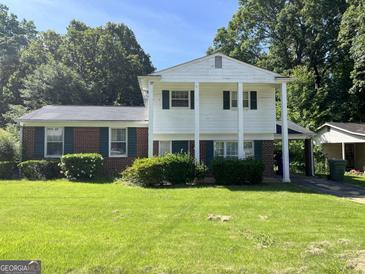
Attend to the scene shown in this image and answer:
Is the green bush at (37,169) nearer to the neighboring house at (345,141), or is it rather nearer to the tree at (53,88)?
the neighboring house at (345,141)

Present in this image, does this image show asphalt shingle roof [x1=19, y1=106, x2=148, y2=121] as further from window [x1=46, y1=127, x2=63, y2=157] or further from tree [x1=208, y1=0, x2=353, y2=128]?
tree [x1=208, y1=0, x2=353, y2=128]

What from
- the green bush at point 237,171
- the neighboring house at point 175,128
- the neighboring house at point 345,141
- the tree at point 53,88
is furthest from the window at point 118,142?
the tree at point 53,88

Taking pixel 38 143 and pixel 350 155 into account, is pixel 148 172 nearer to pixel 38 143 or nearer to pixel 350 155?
pixel 38 143

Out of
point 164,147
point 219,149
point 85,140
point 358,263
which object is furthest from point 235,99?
point 358,263

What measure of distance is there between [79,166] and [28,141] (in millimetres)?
3819

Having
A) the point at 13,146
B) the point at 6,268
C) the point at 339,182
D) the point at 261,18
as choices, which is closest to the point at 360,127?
the point at 339,182

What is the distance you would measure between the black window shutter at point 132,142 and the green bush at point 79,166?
246 cm

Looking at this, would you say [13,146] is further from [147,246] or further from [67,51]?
[67,51]

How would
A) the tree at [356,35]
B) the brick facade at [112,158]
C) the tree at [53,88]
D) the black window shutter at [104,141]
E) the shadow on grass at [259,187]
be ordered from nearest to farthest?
the shadow on grass at [259,187] < the brick facade at [112,158] < the black window shutter at [104,141] < the tree at [356,35] < the tree at [53,88]

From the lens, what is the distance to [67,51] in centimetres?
4488

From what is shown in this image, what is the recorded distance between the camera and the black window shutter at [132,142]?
20625 mm

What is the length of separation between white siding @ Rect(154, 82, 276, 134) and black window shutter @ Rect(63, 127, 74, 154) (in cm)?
462

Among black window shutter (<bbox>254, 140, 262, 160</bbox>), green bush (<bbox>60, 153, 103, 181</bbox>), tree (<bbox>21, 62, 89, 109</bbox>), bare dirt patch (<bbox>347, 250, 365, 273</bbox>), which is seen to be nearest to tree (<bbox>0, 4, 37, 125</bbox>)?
tree (<bbox>21, 62, 89, 109</bbox>)

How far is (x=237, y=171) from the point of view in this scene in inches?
669
